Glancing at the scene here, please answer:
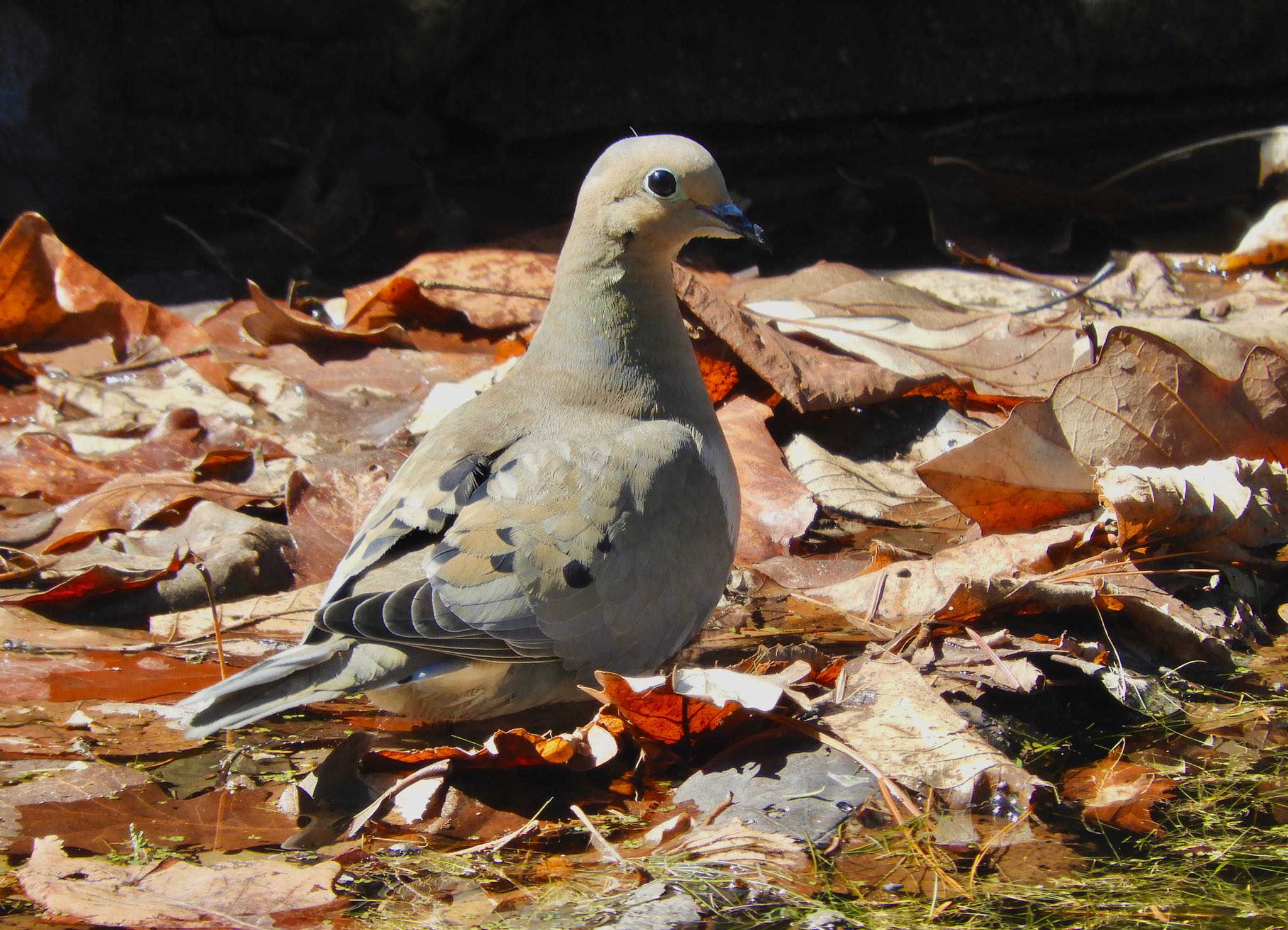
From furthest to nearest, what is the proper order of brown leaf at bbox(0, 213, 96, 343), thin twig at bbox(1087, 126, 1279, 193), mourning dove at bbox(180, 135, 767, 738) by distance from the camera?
thin twig at bbox(1087, 126, 1279, 193) < brown leaf at bbox(0, 213, 96, 343) < mourning dove at bbox(180, 135, 767, 738)

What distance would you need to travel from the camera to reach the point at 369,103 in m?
6.66

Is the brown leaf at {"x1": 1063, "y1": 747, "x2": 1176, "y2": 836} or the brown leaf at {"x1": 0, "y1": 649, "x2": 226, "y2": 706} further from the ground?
the brown leaf at {"x1": 0, "y1": 649, "x2": 226, "y2": 706}

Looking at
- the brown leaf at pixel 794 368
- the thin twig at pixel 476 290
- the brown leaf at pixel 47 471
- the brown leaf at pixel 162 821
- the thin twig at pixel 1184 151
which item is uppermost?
the thin twig at pixel 1184 151

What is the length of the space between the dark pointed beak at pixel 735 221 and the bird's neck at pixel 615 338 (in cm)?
17

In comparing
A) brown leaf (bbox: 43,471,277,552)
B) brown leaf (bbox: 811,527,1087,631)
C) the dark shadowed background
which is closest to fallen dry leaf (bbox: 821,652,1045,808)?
brown leaf (bbox: 811,527,1087,631)

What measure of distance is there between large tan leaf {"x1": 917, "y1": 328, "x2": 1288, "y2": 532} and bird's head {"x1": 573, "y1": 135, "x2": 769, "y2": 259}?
833mm

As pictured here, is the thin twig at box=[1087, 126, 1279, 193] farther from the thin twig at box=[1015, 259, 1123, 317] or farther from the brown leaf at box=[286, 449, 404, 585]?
the brown leaf at box=[286, 449, 404, 585]

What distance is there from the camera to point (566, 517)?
9.59 ft

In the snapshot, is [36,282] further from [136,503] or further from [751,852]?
[751,852]

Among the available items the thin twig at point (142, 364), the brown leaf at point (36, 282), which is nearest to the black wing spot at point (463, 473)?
the thin twig at point (142, 364)

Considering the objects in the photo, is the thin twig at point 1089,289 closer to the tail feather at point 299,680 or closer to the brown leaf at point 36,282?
the tail feather at point 299,680

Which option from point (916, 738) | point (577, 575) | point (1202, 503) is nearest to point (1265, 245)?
point (1202, 503)

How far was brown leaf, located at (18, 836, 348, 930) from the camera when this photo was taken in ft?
7.05

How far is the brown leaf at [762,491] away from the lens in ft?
12.8
